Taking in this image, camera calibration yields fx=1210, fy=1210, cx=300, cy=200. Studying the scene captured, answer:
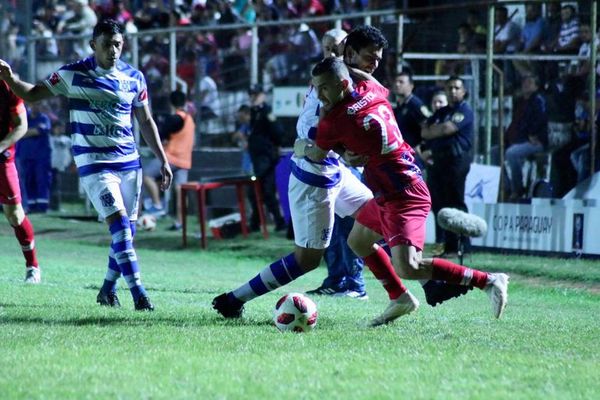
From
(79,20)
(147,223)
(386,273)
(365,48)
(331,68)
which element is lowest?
(147,223)

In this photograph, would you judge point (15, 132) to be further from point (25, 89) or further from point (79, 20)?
point (79, 20)

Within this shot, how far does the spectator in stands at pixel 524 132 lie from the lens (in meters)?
16.5

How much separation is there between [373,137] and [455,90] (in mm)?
7463

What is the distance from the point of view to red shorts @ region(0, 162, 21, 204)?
1250 cm

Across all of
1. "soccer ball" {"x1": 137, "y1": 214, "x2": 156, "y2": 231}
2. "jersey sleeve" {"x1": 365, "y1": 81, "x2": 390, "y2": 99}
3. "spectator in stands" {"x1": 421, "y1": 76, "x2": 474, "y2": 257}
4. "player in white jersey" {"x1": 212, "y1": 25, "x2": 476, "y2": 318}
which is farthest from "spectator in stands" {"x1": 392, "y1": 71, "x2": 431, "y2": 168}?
"soccer ball" {"x1": 137, "y1": 214, "x2": 156, "y2": 231}

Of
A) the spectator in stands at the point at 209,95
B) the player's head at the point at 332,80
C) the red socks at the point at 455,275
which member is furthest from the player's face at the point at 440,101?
the player's head at the point at 332,80

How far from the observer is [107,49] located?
32.6ft

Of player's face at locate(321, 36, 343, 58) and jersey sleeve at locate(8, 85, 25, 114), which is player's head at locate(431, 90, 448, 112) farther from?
jersey sleeve at locate(8, 85, 25, 114)

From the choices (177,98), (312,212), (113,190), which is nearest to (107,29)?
(113,190)

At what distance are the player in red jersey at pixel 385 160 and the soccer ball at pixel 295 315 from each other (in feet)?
2.37

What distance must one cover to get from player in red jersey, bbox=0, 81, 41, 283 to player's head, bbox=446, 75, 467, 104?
5.80 meters

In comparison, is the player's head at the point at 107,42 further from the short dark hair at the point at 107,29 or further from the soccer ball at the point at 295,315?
the soccer ball at the point at 295,315

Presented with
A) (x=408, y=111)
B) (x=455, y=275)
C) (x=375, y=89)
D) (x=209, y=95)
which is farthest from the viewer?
(x=209, y=95)

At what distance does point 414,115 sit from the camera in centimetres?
1498
